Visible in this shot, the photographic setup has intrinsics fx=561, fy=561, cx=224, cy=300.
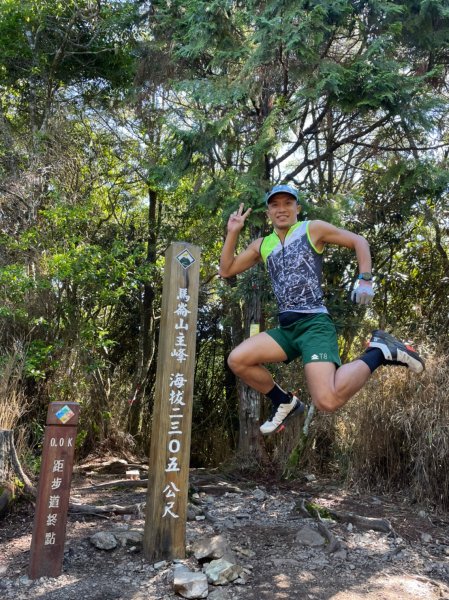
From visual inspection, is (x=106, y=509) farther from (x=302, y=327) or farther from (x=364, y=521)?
(x=302, y=327)

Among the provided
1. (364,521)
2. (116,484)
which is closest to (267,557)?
(364,521)

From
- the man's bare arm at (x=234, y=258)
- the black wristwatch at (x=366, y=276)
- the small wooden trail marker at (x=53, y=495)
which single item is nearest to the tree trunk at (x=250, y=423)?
the man's bare arm at (x=234, y=258)

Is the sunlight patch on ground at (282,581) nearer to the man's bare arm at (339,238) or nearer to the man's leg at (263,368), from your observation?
the man's leg at (263,368)

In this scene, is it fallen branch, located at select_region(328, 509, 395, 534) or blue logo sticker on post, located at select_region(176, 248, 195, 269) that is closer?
blue logo sticker on post, located at select_region(176, 248, 195, 269)

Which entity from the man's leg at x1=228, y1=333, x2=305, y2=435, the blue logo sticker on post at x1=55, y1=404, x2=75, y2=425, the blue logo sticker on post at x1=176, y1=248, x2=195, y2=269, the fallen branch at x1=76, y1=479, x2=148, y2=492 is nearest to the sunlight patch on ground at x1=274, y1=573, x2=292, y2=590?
the man's leg at x1=228, y1=333, x2=305, y2=435

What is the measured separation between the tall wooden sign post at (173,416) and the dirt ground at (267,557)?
0.68 feet

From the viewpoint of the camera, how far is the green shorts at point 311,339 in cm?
373

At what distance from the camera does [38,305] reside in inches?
306

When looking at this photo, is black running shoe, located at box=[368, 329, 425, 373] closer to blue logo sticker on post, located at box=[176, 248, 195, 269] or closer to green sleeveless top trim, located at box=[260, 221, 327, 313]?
green sleeveless top trim, located at box=[260, 221, 327, 313]

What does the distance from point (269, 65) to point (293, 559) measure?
500 cm

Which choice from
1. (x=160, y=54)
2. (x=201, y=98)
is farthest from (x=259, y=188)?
(x=160, y=54)

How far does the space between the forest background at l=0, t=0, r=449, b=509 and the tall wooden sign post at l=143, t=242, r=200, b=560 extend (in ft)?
7.07

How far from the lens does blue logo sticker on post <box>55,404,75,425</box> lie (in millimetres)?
3829

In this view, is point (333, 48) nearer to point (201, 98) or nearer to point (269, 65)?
point (269, 65)
